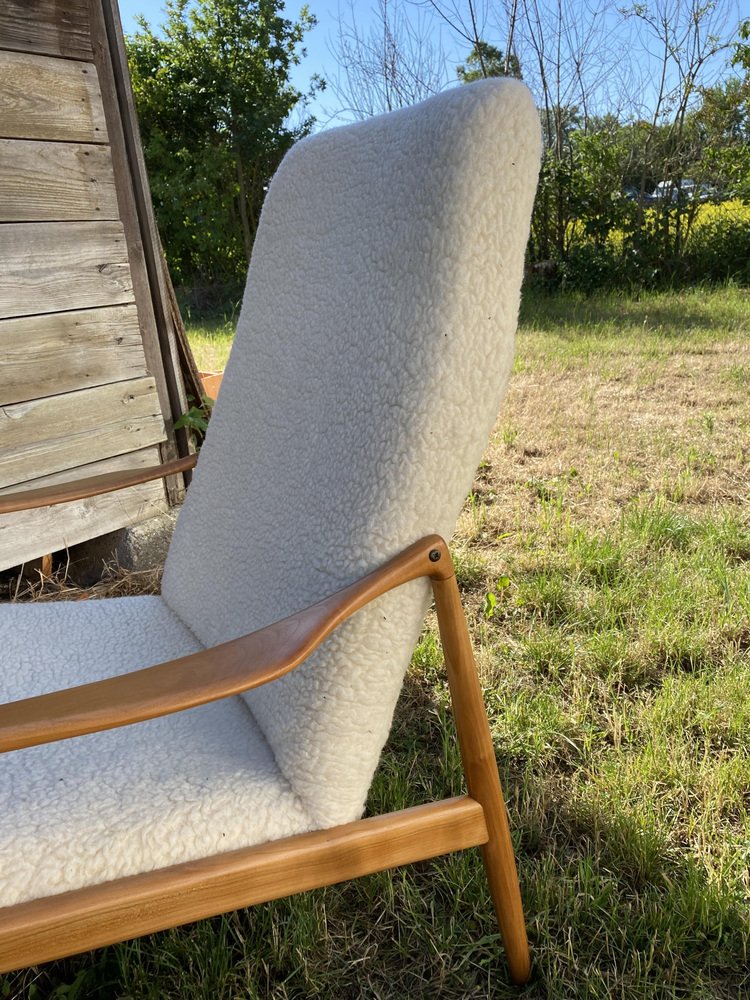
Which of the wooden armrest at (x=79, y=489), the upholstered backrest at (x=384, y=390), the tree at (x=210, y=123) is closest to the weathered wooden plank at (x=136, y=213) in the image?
the wooden armrest at (x=79, y=489)

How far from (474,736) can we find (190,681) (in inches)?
16.0

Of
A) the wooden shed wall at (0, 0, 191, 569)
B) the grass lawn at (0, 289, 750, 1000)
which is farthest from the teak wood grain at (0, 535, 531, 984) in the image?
Answer: the wooden shed wall at (0, 0, 191, 569)

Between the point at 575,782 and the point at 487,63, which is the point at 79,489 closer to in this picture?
the point at 575,782

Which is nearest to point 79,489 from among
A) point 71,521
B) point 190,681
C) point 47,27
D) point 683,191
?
point 190,681

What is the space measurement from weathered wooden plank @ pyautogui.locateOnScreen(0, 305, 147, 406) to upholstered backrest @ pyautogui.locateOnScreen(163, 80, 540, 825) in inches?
61.3

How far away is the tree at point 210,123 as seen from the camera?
32.4 feet

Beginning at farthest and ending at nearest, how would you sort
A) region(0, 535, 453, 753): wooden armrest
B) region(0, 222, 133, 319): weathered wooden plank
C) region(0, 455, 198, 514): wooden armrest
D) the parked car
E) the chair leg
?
the parked car, region(0, 222, 133, 319): weathered wooden plank, region(0, 455, 198, 514): wooden armrest, the chair leg, region(0, 535, 453, 753): wooden armrest

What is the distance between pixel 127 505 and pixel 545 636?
5.13ft

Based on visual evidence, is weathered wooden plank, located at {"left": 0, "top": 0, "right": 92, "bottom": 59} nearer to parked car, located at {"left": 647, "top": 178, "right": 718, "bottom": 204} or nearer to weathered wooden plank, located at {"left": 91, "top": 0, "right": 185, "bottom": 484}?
weathered wooden plank, located at {"left": 91, "top": 0, "right": 185, "bottom": 484}

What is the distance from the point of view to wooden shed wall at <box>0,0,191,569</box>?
2.34m

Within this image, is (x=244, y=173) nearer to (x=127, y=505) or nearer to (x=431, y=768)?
(x=127, y=505)

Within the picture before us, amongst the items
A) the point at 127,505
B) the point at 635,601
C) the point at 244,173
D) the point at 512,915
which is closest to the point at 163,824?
the point at 512,915

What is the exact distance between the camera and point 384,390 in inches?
39.8

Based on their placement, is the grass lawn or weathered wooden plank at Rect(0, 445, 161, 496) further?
weathered wooden plank at Rect(0, 445, 161, 496)
